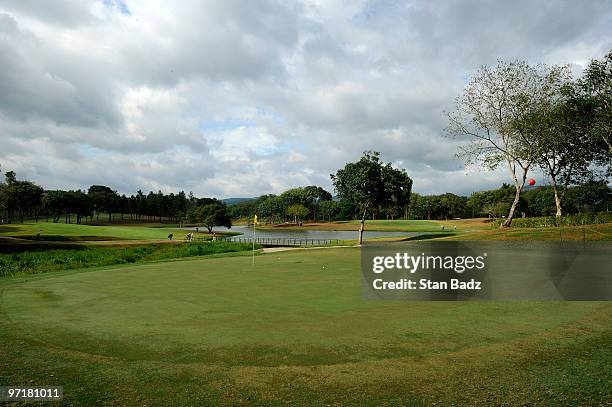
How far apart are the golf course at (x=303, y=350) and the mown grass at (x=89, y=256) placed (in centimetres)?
2066

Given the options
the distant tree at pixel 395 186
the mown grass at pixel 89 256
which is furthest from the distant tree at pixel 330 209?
the mown grass at pixel 89 256

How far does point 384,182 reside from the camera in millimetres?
55031

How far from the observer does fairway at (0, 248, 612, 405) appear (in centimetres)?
648

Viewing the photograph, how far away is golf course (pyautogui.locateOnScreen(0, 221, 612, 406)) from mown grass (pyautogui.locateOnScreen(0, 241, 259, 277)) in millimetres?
20658

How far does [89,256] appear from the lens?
4003 centimetres

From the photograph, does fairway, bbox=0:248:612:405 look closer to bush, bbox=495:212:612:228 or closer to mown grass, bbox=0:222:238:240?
bush, bbox=495:212:612:228

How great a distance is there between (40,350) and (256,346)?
14.5 feet

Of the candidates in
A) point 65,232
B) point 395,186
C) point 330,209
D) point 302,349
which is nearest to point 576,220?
point 395,186

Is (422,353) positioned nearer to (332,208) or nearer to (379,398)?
(379,398)

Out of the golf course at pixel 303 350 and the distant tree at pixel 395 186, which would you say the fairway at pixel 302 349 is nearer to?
the golf course at pixel 303 350

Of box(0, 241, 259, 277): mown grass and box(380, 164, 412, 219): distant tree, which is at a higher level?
box(380, 164, 412, 219): distant tree

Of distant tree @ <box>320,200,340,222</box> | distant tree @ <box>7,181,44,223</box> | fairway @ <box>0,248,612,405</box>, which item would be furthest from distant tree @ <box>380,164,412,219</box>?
distant tree @ <box>320,200,340,222</box>

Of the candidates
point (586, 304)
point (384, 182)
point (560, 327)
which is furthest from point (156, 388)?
point (384, 182)

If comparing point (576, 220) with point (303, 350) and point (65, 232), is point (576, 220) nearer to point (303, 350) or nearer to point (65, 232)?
point (303, 350)
